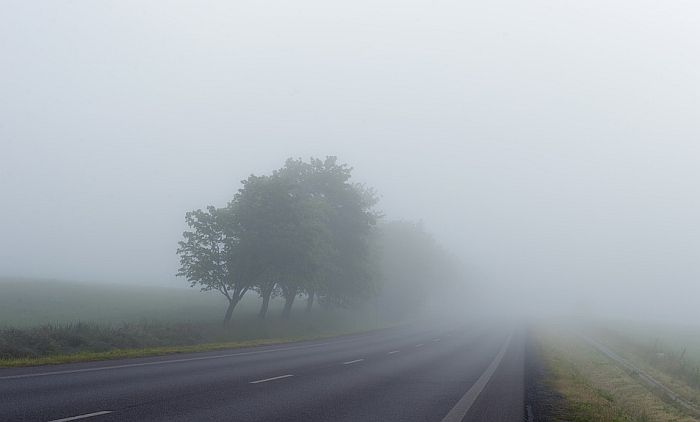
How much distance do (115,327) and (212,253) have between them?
29.5 ft

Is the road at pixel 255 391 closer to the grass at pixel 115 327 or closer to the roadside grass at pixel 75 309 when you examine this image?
the grass at pixel 115 327

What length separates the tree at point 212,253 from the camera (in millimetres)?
37688

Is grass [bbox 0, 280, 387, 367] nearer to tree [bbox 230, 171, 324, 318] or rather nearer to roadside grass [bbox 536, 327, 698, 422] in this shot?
tree [bbox 230, 171, 324, 318]

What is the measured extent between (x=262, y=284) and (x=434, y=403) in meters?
29.0

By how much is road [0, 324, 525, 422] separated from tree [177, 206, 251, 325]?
13.4 m

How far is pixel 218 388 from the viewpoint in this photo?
14.5 meters

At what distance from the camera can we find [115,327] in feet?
100

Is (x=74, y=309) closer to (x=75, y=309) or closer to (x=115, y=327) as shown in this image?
(x=75, y=309)

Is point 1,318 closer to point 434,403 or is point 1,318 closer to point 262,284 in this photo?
point 262,284

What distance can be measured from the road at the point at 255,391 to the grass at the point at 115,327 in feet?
11.3

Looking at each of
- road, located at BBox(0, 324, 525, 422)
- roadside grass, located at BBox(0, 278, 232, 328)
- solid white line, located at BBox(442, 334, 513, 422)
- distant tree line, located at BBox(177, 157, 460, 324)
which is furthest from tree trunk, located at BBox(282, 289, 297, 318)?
solid white line, located at BBox(442, 334, 513, 422)

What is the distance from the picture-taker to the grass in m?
21.9

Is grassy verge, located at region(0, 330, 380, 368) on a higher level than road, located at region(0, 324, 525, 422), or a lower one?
higher

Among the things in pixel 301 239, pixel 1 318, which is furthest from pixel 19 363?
pixel 301 239
